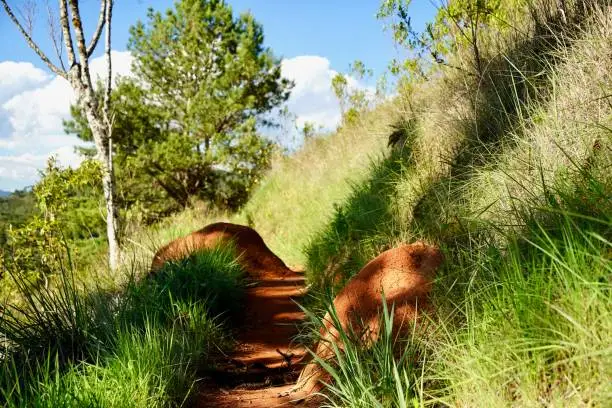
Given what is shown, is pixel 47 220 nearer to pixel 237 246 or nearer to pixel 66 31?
pixel 66 31

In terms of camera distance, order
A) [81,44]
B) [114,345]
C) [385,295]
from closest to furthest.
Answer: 1. [385,295]
2. [114,345]
3. [81,44]

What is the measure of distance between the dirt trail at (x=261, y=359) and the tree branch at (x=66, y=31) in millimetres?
5981

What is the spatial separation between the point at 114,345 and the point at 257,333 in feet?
6.93

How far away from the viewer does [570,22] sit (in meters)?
4.84

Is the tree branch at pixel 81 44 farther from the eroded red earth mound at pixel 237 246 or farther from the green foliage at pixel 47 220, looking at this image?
the eroded red earth mound at pixel 237 246

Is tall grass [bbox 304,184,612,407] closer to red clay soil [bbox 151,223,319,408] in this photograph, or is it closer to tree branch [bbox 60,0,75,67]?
red clay soil [bbox 151,223,319,408]

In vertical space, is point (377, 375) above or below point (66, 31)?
below

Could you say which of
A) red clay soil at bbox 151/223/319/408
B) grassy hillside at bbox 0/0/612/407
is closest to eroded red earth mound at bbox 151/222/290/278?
red clay soil at bbox 151/223/319/408

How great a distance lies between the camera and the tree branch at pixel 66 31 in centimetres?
1016

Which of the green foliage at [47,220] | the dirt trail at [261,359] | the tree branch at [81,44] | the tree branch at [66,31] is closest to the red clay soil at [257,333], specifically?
the dirt trail at [261,359]

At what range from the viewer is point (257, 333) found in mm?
5637

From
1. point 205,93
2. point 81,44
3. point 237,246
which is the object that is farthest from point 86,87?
point 205,93

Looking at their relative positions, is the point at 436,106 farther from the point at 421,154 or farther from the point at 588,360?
the point at 588,360

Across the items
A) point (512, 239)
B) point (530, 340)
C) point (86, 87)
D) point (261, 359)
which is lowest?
point (261, 359)
